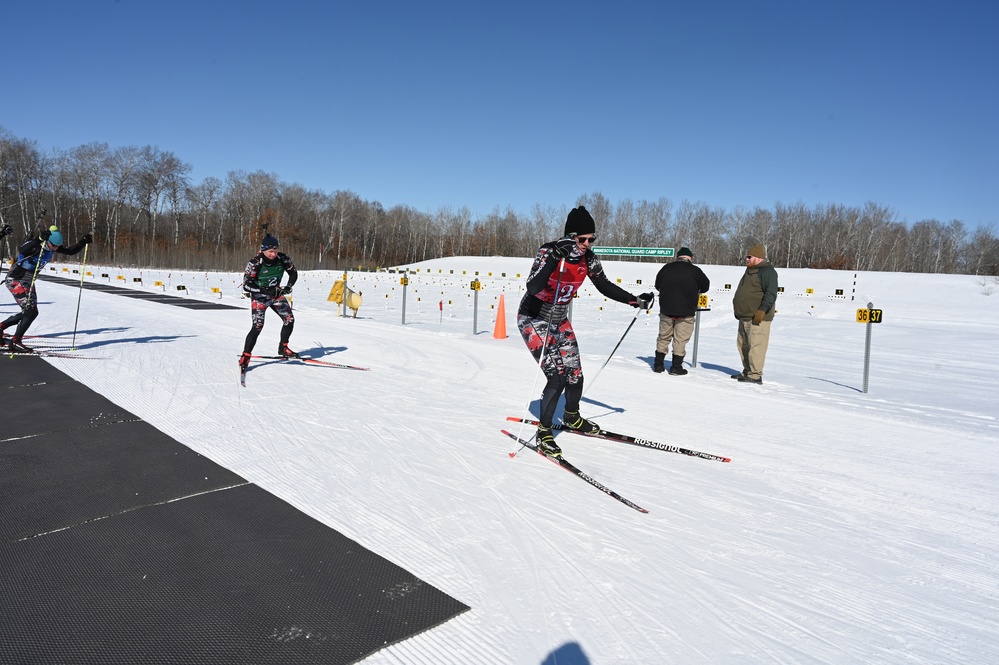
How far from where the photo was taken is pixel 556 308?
5051 millimetres

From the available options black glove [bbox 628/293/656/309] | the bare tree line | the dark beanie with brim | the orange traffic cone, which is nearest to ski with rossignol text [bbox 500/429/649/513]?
black glove [bbox 628/293/656/309]

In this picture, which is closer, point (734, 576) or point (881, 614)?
point (881, 614)

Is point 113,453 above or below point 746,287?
below

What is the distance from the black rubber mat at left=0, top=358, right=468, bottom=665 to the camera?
2377mm

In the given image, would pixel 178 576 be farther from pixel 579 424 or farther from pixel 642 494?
pixel 579 424

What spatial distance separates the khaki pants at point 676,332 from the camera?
903 centimetres

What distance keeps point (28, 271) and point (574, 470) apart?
8952 mm

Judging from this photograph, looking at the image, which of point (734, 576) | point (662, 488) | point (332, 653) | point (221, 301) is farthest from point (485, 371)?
point (221, 301)

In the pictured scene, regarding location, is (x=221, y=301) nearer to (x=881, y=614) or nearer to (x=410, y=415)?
(x=410, y=415)

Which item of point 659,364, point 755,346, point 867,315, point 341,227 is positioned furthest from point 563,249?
point 341,227

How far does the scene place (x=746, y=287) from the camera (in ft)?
27.9

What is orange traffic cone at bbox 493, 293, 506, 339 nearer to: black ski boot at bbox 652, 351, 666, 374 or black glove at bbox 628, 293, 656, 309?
black ski boot at bbox 652, 351, 666, 374

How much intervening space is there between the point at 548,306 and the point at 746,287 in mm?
4643

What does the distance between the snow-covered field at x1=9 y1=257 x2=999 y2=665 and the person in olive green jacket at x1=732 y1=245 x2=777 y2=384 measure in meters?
0.48
